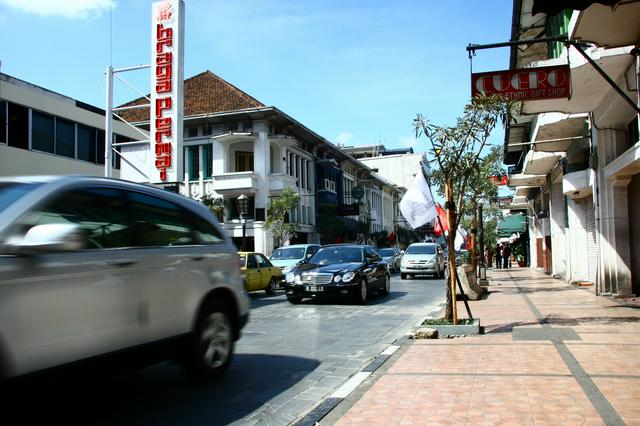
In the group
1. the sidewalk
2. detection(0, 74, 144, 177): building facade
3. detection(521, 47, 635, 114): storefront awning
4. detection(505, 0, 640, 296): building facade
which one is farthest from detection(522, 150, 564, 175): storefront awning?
detection(0, 74, 144, 177): building facade

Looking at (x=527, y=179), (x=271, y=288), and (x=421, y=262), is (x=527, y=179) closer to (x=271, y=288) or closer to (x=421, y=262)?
(x=421, y=262)

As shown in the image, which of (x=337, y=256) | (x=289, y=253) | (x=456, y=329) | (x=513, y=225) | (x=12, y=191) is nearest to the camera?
(x=12, y=191)

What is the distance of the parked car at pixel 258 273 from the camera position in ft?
55.8

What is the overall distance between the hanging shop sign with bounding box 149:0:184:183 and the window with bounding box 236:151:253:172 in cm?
1872

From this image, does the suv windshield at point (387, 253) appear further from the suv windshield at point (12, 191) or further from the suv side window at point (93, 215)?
the suv windshield at point (12, 191)

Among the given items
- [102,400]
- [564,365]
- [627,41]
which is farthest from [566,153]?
[102,400]

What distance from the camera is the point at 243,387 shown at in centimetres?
586

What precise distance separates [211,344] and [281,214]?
29031mm

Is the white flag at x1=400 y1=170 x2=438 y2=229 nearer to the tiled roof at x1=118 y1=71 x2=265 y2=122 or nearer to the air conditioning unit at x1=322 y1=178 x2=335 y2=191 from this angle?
the tiled roof at x1=118 y1=71 x2=265 y2=122

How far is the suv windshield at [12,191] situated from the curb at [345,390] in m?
2.75

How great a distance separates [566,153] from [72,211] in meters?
18.3

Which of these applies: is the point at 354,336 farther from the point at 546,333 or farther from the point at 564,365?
the point at 564,365

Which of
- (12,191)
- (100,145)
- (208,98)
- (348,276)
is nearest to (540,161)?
(348,276)

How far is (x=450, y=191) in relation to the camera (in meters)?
9.20
